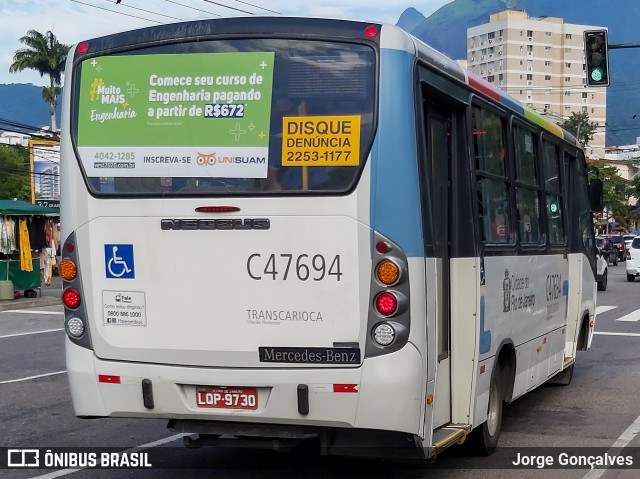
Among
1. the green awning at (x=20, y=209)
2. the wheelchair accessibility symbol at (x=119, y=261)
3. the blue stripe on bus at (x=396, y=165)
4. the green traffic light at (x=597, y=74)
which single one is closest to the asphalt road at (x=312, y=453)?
the wheelchair accessibility symbol at (x=119, y=261)

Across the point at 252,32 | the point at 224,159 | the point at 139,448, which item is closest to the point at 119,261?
the point at 224,159

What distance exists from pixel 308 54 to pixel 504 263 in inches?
106

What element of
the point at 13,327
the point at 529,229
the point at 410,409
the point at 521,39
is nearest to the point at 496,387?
the point at 529,229

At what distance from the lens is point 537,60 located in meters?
173

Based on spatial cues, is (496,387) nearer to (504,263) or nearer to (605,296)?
(504,263)

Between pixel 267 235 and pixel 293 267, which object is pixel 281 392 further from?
pixel 267 235

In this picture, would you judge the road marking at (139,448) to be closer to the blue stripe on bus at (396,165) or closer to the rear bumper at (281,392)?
the rear bumper at (281,392)

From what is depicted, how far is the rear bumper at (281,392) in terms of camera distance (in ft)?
18.7

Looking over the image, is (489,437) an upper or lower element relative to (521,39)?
lower

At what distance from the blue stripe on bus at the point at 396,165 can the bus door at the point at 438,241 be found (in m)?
0.17

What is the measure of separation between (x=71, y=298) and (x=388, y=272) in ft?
7.05

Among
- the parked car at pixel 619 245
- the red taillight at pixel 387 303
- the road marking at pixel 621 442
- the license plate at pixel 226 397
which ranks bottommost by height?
A: the parked car at pixel 619 245

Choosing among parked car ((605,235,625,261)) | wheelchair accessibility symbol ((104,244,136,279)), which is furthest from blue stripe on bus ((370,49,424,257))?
parked car ((605,235,625,261))

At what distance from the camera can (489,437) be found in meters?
7.70
